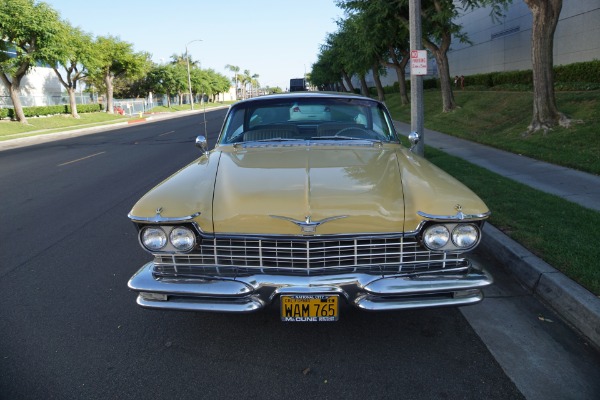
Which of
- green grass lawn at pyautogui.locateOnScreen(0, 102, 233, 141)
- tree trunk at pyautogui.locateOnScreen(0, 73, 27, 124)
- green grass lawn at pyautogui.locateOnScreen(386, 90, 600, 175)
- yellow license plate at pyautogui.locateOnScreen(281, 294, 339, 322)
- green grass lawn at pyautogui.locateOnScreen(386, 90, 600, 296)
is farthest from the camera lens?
tree trunk at pyautogui.locateOnScreen(0, 73, 27, 124)

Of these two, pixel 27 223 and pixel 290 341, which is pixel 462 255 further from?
pixel 27 223

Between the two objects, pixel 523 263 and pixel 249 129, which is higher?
pixel 249 129

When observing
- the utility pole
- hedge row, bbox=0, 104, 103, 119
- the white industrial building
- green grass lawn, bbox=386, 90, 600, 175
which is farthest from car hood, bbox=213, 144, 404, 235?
hedge row, bbox=0, 104, 103, 119

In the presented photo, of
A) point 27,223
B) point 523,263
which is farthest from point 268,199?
point 27,223

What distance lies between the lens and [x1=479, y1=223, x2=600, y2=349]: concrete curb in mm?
3293

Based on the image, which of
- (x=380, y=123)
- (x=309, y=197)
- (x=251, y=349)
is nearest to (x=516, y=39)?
(x=380, y=123)

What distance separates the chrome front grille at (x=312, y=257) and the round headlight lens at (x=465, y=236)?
12cm

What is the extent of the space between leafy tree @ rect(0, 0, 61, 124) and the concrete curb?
30904 mm

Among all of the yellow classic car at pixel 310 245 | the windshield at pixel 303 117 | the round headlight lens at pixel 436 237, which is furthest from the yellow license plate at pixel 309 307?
the windshield at pixel 303 117

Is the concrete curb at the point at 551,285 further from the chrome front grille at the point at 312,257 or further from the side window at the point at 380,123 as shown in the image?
the side window at the point at 380,123

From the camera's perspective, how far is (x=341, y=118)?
4.64 m

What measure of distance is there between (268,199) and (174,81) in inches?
2568

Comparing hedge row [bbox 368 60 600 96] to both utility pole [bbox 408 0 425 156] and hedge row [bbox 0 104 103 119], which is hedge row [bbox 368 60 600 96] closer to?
utility pole [bbox 408 0 425 156]

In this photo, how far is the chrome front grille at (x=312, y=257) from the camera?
2854mm
